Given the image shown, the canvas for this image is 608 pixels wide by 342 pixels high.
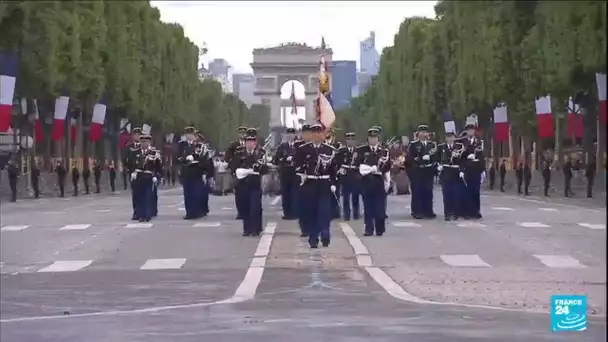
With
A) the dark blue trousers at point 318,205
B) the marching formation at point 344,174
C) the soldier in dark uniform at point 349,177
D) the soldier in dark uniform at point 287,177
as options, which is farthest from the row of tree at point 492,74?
the dark blue trousers at point 318,205

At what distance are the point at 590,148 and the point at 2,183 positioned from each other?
25874 mm

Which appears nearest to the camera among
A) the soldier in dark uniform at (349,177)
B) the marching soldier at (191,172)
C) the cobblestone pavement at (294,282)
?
the cobblestone pavement at (294,282)

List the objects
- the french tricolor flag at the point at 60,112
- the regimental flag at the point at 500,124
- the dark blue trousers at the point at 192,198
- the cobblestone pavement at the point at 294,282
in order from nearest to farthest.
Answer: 1. the cobblestone pavement at the point at 294,282
2. the dark blue trousers at the point at 192,198
3. the regimental flag at the point at 500,124
4. the french tricolor flag at the point at 60,112

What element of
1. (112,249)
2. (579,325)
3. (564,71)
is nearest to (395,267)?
(112,249)

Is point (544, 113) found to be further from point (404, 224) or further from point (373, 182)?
point (373, 182)

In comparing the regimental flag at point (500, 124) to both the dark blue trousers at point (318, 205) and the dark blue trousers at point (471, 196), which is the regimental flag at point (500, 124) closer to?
the dark blue trousers at point (471, 196)

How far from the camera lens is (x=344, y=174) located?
99.5 ft

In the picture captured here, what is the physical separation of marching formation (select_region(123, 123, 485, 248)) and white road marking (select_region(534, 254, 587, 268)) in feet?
13.2

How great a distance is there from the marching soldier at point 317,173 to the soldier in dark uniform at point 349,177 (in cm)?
89

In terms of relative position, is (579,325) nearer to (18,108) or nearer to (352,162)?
(352,162)

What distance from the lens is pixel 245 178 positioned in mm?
27328

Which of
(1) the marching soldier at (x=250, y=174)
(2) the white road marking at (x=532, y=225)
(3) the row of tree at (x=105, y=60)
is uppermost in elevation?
(3) the row of tree at (x=105, y=60)

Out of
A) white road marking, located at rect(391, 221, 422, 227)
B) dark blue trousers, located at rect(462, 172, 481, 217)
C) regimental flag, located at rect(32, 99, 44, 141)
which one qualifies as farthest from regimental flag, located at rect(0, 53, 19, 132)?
white road marking, located at rect(391, 221, 422, 227)

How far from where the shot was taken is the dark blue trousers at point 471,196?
111 ft
